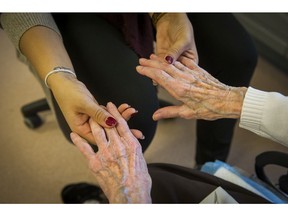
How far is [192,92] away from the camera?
68cm

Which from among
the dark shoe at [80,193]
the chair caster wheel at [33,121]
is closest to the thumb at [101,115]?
the dark shoe at [80,193]

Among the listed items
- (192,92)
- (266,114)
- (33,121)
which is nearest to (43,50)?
(192,92)

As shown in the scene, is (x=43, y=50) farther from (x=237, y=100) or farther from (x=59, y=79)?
(x=237, y=100)

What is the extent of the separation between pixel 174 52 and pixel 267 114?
0.23 meters

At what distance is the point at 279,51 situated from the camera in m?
1.02

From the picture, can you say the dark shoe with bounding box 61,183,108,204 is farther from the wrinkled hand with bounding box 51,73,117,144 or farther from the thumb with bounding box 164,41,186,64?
the thumb with bounding box 164,41,186,64

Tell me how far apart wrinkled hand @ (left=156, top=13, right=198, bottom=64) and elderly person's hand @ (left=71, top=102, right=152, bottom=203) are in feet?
0.59

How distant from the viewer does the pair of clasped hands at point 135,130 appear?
22.5 inches

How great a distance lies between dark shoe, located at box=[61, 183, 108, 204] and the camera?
93 centimetres

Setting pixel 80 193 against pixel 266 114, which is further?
pixel 80 193

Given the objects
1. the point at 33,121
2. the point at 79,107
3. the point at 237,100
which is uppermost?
the point at 33,121

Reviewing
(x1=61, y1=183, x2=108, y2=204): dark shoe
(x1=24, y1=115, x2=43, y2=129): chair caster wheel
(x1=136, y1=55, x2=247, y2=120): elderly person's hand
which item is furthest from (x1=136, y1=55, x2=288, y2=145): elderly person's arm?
(x1=24, y1=115, x2=43, y2=129): chair caster wheel

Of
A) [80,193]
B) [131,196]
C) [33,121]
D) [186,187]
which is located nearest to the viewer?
[131,196]

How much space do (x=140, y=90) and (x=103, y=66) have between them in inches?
4.1
